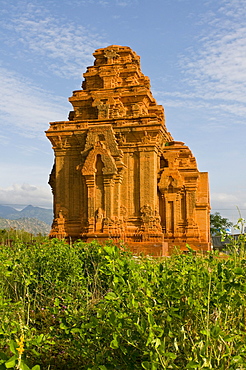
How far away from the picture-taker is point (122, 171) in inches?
658

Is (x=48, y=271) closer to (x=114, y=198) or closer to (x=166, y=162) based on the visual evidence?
(x=114, y=198)

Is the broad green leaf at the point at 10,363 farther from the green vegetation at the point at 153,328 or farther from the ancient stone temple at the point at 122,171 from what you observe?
the ancient stone temple at the point at 122,171

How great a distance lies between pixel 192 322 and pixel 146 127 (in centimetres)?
1299

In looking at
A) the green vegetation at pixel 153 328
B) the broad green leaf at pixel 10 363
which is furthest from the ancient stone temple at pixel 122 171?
the broad green leaf at pixel 10 363

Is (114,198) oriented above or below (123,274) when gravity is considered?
above

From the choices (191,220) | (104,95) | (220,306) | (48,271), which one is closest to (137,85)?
(104,95)

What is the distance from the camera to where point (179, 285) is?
14.1 feet

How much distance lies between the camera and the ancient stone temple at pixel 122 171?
16297 millimetres

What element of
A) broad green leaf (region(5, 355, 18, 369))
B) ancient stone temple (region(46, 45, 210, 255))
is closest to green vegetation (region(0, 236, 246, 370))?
broad green leaf (region(5, 355, 18, 369))

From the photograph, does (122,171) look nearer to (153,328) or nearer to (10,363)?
(153,328)

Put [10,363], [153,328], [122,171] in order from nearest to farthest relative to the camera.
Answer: [10,363] → [153,328] → [122,171]

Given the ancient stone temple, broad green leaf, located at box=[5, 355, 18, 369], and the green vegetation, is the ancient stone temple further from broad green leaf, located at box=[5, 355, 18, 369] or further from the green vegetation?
broad green leaf, located at box=[5, 355, 18, 369]

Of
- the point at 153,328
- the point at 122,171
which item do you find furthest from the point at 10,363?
the point at 122,171

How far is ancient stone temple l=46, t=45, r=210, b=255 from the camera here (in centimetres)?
1630
